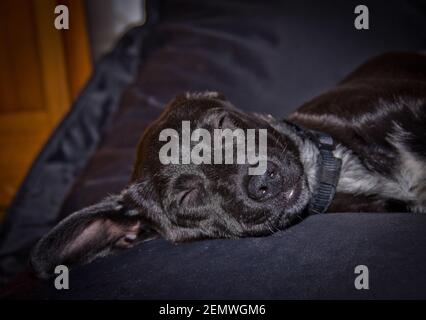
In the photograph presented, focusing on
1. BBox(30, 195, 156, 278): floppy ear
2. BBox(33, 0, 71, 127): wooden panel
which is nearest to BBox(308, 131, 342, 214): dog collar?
BBox(30, 195, 156, 278): floppy ear

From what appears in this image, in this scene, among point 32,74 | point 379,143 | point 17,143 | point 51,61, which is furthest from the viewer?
point 17,143

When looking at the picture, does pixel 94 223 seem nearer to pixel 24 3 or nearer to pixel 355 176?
pixel 355 176

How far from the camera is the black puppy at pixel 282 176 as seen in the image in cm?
195

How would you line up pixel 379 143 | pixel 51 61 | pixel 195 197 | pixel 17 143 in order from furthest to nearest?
pixel 17 143 → pixel 51 61 → pixel 379 143 → pixel 195 197

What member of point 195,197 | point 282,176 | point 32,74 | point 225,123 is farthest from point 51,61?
point 282,176

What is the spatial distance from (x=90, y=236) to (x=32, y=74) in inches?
165

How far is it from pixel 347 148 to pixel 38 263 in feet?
4.98

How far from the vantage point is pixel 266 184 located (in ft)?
6.29

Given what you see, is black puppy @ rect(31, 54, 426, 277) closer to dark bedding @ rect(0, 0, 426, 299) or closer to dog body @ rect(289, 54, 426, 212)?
dog body @ rect(289, 54, 426, 212)

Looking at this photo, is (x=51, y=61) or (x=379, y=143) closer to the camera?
(x=379, y=143)

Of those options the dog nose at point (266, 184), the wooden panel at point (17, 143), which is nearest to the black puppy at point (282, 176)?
the dog nose at point (266, 184)

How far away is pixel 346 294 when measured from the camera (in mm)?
1174

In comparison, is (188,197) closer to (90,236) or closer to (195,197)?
(195,197)

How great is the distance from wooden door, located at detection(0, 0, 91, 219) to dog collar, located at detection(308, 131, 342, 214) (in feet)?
12.0
